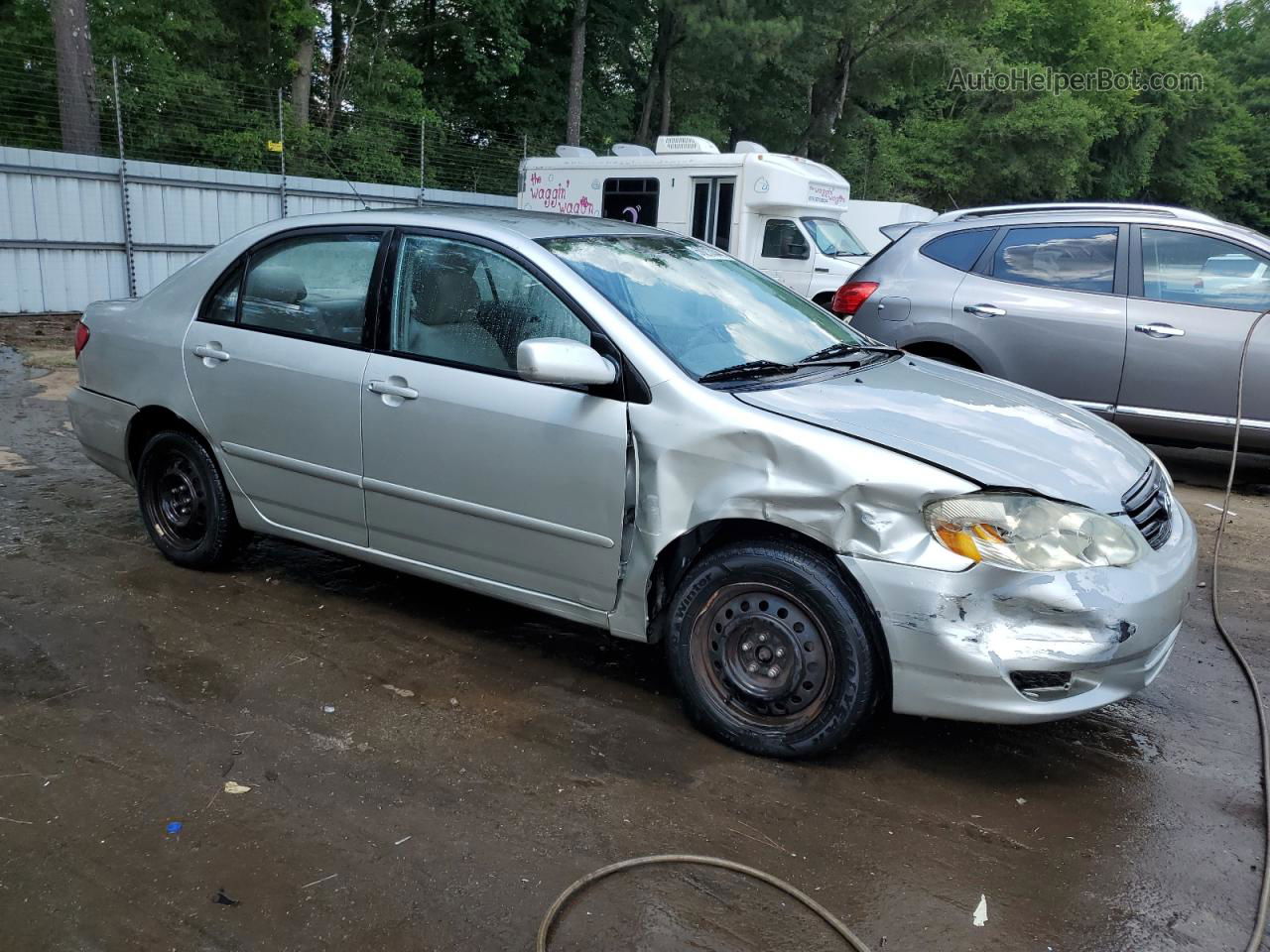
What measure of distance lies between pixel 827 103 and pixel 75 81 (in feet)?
69.9

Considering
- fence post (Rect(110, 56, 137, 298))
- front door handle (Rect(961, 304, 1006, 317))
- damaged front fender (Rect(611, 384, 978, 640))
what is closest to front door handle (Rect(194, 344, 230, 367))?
damaged front fender (Rect(611, 384, 978, 640))

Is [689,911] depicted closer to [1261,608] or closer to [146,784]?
[146,784]

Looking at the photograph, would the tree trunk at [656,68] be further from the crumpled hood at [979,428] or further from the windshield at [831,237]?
the crumpled hood at [979,428]

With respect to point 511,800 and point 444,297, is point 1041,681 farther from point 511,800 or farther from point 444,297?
point 444,297

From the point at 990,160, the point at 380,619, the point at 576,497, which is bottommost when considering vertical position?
the point at 380,619

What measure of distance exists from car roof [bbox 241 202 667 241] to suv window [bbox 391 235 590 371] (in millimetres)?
117

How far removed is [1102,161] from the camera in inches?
1582

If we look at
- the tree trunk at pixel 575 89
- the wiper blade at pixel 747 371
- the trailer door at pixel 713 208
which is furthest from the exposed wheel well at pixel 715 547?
the tree trunk at pixel 575 89

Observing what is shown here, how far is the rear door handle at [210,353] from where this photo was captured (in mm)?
4531

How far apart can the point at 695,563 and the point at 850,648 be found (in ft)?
1.94

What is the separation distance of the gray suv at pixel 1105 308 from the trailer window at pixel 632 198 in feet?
26.1

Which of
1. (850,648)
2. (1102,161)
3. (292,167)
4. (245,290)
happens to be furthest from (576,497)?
(1102,161)

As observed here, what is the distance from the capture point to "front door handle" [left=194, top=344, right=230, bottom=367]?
4.54m

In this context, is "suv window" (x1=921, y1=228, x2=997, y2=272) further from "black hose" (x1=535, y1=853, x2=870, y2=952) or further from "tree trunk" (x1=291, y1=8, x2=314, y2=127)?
"tree trunk" (x1=291, y1=8, x2=314, y2=127)
